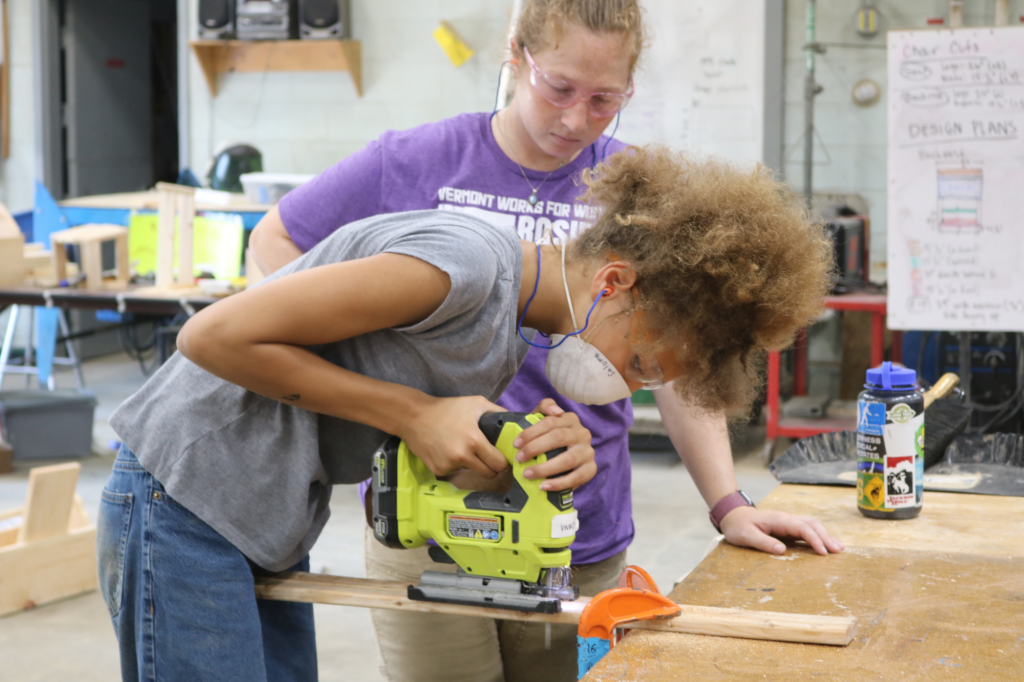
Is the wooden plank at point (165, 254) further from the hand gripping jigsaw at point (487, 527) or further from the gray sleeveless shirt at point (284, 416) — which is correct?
the hand gripping jigsaw at point (487, 527)

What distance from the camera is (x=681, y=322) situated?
1091 millimetres

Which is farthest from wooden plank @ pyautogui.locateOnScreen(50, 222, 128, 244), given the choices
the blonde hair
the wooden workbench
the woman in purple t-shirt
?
the wooden workbench

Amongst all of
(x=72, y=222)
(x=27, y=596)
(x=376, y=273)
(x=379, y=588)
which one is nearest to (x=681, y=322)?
(x=376, y=273)

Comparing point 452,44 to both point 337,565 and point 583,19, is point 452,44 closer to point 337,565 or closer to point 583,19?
point 337,565

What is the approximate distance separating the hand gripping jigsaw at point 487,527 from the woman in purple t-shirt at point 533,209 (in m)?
0.32

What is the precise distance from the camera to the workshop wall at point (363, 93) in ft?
19.1

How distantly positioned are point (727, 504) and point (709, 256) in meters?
0.52

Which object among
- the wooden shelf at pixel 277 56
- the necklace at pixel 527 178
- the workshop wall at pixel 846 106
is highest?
the wooden shelf at pixel 277 56

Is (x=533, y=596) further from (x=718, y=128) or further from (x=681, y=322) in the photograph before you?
(x=718, y=128)

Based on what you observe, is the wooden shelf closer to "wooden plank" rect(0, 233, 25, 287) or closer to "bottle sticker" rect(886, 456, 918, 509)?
"wooden plank" rect(0, 233, 25, 287)

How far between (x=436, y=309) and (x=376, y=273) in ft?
0.23

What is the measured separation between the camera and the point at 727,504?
56.8 inches

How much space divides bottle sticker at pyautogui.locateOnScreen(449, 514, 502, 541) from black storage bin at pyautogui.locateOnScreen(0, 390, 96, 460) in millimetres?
3911

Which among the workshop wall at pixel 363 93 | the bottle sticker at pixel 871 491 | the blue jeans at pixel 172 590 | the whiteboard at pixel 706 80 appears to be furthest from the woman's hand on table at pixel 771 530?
the workshop wall at pixel 363 93
